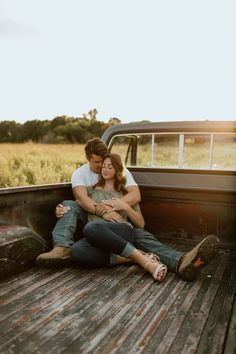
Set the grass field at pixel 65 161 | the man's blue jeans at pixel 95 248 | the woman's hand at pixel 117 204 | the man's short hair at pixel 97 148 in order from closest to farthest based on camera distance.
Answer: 1. the man's blue jeans at pixel 95 248
2. the woman's hand at pixel 117 204
3. the man's short hair at pixel 97 148
4. the grass field at pixel 65 161

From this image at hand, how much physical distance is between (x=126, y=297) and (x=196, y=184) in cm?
168

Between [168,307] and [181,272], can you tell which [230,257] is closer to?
[181,272]

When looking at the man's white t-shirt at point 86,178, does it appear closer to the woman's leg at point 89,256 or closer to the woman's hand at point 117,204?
the woman's hand at point 117,204

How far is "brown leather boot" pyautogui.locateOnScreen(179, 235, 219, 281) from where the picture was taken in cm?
279

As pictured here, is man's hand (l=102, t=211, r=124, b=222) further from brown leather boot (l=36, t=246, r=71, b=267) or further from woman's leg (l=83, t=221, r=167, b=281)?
brown leather boot (l=36, t=246, r=71, b=267)

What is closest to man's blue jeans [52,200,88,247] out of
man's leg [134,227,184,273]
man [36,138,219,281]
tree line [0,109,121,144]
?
man [36,138,219,281]

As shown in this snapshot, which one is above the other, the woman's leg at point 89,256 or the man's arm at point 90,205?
the man's arm at point 90,205

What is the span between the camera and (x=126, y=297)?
98.1 inches

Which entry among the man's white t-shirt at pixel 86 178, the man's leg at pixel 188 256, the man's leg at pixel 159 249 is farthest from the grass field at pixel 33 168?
the man's leg at pixel 188 256

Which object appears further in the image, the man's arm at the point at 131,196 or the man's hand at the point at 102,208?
the man's arm at the point at 131,196

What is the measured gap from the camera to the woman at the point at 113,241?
297cm

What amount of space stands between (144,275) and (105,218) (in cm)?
66

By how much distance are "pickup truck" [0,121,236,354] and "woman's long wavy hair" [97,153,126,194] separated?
1.58 ft

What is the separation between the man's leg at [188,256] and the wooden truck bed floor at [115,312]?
0.08 meters
